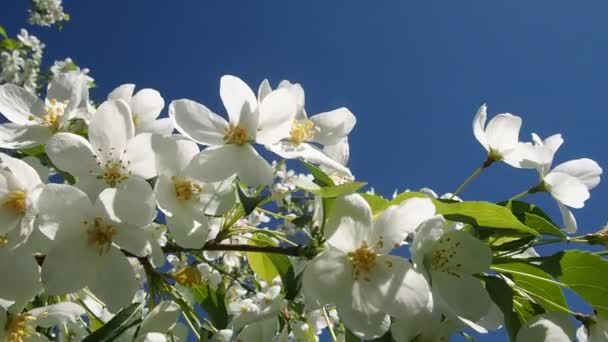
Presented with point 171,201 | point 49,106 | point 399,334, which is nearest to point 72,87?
point 49,106

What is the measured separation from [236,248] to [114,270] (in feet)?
0.98

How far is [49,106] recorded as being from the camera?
151 centimetres

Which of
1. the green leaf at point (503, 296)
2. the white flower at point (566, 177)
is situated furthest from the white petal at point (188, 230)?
the white flower at point (566, 177)

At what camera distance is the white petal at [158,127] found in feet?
4.63

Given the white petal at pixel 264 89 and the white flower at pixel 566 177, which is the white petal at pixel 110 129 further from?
the white flower at pixel 566 177

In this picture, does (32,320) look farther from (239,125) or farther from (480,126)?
(480,126)

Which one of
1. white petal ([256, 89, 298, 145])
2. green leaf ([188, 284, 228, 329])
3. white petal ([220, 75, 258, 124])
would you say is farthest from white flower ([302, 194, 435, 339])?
green leaf ([188, 284, 228, 329])

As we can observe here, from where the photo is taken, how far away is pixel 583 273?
1371 millimetres

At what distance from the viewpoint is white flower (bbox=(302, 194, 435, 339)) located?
47.2 inches

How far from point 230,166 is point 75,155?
1.08ft

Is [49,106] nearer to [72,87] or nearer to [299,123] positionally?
[72,87]

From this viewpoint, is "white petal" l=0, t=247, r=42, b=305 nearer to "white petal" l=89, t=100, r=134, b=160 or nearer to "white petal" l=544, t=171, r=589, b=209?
"white petal" l=89, t=100, r=134, b=160

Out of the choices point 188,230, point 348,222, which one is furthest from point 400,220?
point 188,230

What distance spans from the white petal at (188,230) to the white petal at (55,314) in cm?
36
